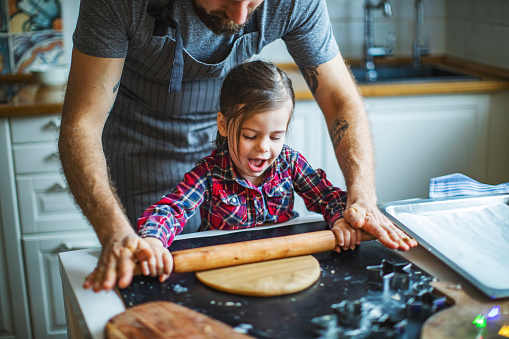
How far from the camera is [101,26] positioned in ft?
3.61

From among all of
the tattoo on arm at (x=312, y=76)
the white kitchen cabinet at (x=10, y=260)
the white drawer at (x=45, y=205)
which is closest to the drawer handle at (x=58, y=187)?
the white drawer at (x=45, y=205)

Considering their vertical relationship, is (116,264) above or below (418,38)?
below

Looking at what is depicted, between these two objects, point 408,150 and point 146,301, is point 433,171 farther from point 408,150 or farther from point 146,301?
point 146,301

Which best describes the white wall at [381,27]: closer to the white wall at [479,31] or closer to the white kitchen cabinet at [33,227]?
the white wall at [479,31]

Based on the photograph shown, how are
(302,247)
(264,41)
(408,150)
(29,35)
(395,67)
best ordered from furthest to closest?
(395,67) < (29,35) < (408,150) < (264,41) < (302,247)

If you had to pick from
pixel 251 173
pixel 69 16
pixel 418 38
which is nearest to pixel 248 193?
pixel 251 173

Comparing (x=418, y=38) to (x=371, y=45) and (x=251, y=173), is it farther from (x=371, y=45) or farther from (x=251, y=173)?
(x=251, y=173)

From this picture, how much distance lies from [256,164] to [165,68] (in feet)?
1.11

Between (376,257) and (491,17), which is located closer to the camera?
(376,257)

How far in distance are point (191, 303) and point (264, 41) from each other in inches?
28.2

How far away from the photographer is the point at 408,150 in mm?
2227

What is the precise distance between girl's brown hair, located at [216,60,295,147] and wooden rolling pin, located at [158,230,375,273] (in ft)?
0.94

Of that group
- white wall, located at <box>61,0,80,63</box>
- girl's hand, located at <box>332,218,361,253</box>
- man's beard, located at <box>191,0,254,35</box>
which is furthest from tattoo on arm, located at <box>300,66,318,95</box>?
white wall, located at <box>61,0,80,63</box>

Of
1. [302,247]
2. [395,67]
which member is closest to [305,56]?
[302,247]
